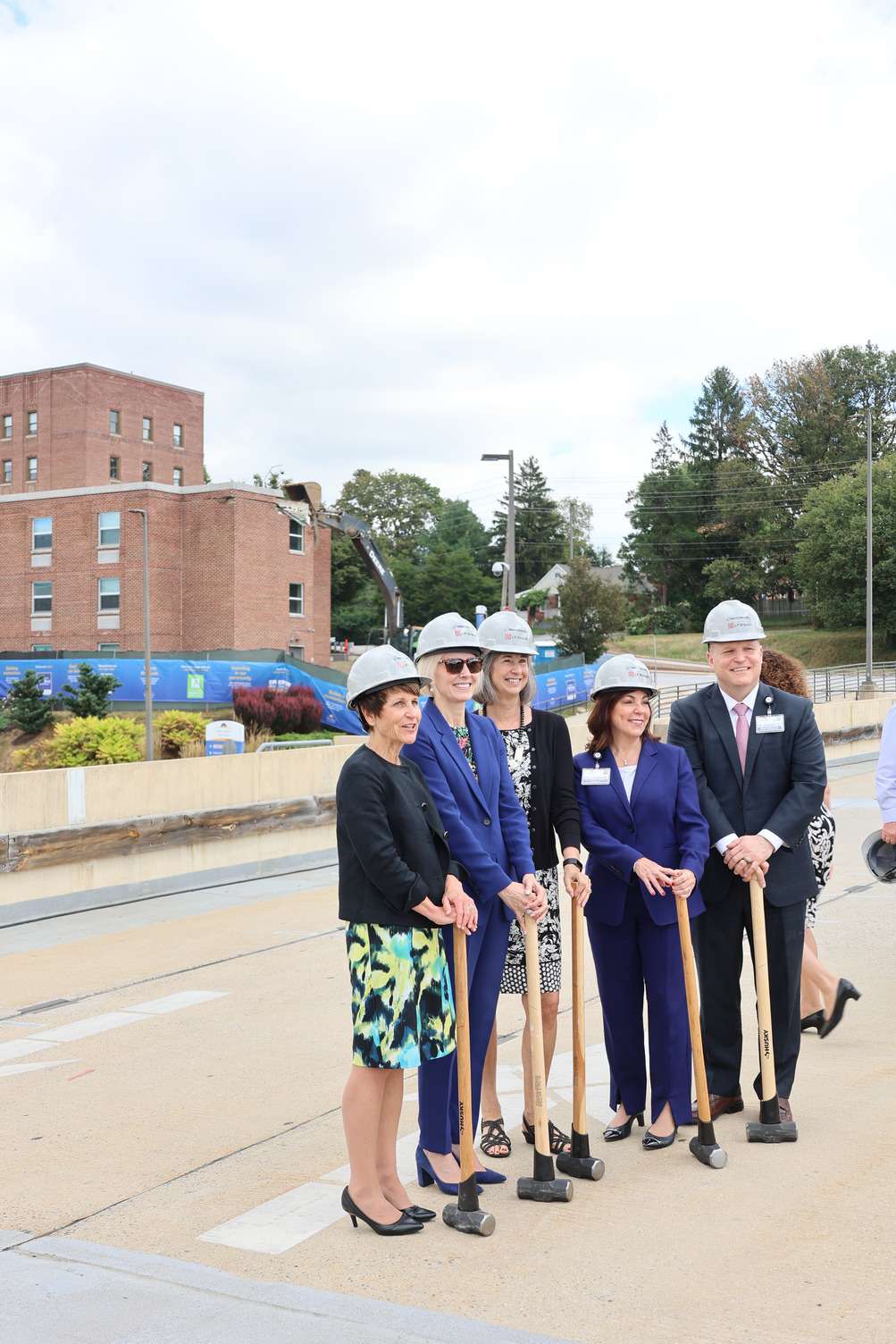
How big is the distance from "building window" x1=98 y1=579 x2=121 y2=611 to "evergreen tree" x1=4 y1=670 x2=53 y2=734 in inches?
429

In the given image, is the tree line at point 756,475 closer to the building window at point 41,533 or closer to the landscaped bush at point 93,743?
the building window at point 41,533

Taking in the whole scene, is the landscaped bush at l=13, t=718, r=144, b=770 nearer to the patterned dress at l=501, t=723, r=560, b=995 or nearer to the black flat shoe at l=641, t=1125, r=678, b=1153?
the patterned dress at l=501, t=723, r=560, b=995

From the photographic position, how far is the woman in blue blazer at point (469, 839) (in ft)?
15.0

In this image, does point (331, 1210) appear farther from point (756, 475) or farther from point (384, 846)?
point (756, 475)

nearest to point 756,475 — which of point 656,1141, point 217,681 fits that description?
point 217,681

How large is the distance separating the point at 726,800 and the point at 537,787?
0.83 metres

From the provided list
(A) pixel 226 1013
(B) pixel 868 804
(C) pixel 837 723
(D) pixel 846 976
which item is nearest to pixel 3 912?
(A) pixel 226 1013

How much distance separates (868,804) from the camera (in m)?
18.2

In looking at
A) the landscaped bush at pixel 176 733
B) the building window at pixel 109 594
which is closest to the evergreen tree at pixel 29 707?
the landscaped bush at pixel 176 733

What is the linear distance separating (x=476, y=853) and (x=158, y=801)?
7.80 metres

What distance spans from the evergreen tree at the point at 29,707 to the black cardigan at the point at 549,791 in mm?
35466

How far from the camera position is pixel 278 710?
3612cm

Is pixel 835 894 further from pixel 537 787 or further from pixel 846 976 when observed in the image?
pixel 537 787

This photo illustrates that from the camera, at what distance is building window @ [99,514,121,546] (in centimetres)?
4997
